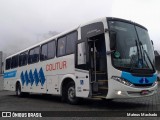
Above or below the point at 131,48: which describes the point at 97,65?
below

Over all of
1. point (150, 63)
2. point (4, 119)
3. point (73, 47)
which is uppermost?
point (73, 47)

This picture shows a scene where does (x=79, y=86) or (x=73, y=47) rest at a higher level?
(x=73, y=47)

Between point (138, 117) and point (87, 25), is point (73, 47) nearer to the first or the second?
point (87, 25)

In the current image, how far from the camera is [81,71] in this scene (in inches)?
446

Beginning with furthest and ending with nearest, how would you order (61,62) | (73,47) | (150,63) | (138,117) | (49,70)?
1. (49,70)
2. (61,62)
3. (73,47)
4. (150,63)
5. (138,117)

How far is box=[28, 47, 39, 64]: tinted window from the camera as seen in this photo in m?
16.4

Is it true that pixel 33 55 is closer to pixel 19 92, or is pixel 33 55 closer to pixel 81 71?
pixel 19 92

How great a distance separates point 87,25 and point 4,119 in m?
5.14

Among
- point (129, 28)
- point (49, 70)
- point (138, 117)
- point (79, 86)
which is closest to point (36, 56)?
point (49, 70)

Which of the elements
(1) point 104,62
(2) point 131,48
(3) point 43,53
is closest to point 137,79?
(2) point 131,48

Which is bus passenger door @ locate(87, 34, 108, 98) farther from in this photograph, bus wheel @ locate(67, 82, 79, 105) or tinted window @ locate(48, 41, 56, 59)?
tinted window @ locate(48, 41, 56, 59)

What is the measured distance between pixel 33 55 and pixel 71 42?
5.39 metres

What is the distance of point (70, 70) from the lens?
12242 millimetres

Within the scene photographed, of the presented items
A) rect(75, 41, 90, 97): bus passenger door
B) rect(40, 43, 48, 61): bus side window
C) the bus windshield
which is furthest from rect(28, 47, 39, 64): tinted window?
the bus windshield
